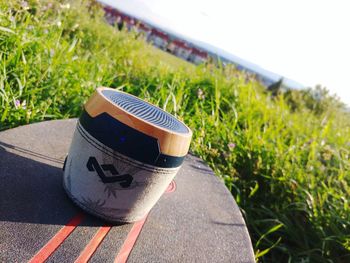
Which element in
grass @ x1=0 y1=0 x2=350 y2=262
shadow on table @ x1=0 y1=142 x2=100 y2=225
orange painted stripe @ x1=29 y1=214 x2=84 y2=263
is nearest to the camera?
orange painted stripe @ x1=29 y1=214 x2=84 y2=263

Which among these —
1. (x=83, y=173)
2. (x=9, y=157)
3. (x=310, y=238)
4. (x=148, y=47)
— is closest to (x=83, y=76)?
(x=9, y=157)

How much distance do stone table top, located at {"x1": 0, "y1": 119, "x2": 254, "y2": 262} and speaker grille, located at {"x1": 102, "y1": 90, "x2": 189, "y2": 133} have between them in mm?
361

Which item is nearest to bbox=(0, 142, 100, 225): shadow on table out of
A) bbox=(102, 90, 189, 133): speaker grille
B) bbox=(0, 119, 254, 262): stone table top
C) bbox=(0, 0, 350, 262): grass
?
bbox=(0, 119, 254, 262): stone table top

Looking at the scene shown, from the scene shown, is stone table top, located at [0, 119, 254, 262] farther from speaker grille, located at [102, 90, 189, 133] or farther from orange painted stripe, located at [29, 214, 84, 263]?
speaker grille, located at [102, 90, 189, 133]

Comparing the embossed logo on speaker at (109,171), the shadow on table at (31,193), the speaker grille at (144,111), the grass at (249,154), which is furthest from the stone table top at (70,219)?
the grass at (249,154)

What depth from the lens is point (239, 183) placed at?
2.36 m

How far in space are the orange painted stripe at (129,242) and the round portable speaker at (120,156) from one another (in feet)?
0.20

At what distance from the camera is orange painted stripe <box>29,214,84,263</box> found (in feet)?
2.51

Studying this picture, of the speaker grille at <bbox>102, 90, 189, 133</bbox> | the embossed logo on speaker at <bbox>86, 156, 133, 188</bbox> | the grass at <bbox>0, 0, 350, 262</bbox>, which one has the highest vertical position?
the speaker grille at <bbox>102, 90, 189, 133</bbox>

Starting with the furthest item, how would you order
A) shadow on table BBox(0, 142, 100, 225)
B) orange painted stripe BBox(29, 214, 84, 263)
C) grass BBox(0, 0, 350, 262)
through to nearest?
1. grass BBox(0, 0, 350, 262)
2. shadow on table BBox(0, 142, 100, 225)
3. orange painted stripe BBox(29, 214, 84, 263)

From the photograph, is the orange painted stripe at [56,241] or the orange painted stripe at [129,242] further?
the orange painted stripe at [129,242]

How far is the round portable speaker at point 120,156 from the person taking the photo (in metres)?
0.81

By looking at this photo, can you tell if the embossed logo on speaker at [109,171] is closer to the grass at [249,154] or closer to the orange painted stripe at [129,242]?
the orange painted stripe at [129,242]

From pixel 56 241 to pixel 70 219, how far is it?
9 centimetres
